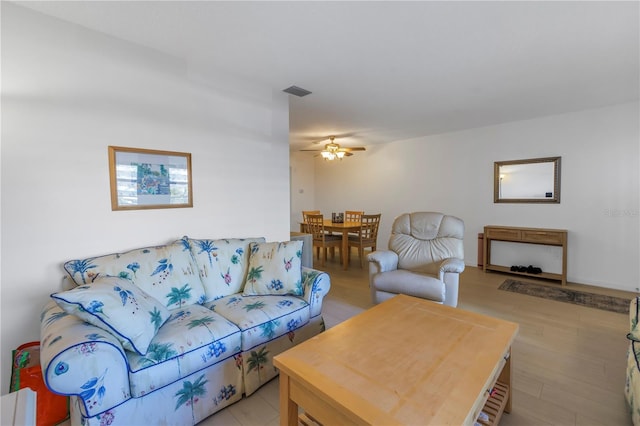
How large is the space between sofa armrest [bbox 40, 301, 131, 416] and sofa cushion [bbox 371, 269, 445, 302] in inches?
84.2

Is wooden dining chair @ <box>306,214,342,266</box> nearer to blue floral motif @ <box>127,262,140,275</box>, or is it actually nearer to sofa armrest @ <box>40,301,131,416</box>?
blue floral motif @ <box>127,262,140,275</box>

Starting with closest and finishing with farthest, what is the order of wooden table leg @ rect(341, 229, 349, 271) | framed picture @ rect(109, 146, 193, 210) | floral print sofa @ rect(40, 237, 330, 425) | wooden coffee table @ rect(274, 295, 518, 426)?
wooden coffee table @ rect(274, 295, 518, 426) → floral print sofa @ rect(40, 237, 330, 425) → framed picture @ rect(109, 146, 193, 210) → wooden table leg @ rect(341, 229, 349, 271)

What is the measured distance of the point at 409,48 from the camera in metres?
2.25

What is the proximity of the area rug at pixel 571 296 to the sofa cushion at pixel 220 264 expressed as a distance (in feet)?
11.0

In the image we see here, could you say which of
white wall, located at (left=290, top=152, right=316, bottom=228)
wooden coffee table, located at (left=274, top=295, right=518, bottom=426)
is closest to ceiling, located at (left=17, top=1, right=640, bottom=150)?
wooden coffee table, located at (left=274, top=295, right=518, bottom=426)

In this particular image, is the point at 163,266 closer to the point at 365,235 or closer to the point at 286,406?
the point at 286,406

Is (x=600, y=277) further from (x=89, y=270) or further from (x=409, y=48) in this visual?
(x=89, y=270)

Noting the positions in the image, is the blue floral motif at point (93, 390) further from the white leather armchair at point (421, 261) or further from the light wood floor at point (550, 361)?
the white leather armchair at point (421, 261)

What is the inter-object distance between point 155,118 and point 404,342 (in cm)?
237

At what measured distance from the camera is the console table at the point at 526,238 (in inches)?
153

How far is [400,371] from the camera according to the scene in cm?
122

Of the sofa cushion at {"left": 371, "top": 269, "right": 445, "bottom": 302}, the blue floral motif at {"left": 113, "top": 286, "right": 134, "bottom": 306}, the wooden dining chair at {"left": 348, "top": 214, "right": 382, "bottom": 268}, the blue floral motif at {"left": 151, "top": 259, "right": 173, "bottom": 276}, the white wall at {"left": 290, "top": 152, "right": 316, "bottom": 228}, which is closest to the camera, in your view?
the blue floral motif at {"left": 113, "top": 286, "right": 134, "bottom": 306}

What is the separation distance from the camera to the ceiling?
5.89 feet

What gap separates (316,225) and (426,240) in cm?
220
